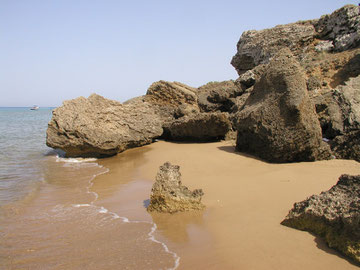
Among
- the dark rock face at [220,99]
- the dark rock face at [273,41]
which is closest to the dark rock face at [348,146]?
A: the dark rock face at [220,99]

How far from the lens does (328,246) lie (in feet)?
9.90

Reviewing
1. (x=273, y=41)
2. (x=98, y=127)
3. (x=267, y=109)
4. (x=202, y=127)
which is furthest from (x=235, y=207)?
(x=273, y=41)

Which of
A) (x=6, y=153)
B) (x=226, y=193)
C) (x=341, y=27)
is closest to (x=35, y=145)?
(x=6, y=153)

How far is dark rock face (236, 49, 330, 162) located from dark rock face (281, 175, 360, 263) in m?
2.72

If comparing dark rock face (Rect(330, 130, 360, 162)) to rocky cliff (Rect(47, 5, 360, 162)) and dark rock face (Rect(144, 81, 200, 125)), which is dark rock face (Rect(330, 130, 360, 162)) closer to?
rocky cliff (Rect(47, 5, 360, 162))

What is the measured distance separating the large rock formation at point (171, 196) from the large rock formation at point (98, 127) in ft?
15.2

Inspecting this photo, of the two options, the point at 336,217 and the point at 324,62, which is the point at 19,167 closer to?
the point at 336,217

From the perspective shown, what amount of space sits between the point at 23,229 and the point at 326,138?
6512mm

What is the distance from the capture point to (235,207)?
4.14 m

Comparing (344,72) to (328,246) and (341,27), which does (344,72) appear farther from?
(328,246)

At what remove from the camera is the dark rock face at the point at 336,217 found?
2848mm

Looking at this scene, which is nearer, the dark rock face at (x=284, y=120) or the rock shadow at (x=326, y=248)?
the rock shadow at (x=326, y=248)

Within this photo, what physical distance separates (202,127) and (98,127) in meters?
2.92

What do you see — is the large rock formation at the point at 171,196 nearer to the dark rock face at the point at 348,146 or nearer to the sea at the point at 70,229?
the sea at the point at 70,229
